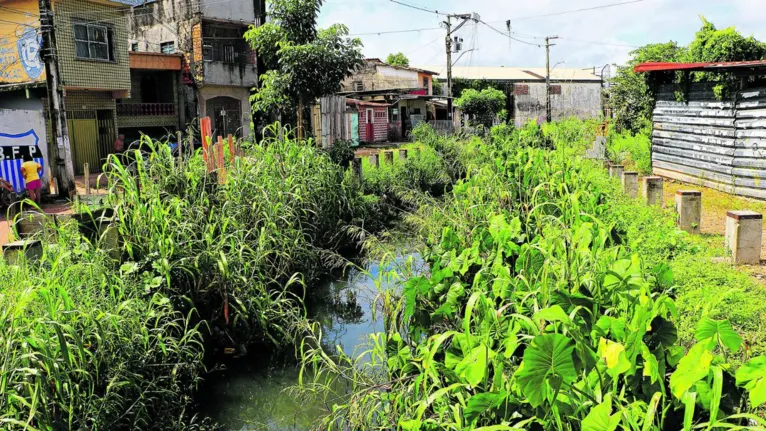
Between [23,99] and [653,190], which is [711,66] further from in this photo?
[23,99]

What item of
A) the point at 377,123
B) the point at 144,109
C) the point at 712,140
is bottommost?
the point at 712,140

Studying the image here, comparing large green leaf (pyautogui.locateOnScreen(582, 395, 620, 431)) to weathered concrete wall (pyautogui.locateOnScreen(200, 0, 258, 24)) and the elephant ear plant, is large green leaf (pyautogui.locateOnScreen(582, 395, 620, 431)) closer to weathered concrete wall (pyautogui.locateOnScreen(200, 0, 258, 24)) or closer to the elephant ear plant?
the elephant ear plant

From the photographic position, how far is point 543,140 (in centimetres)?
1675

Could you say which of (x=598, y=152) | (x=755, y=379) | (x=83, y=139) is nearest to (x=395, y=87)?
(x=83, y=139)

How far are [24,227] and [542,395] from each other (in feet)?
15.4

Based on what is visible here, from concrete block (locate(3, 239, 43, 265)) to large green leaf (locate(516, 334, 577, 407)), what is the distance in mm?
3806

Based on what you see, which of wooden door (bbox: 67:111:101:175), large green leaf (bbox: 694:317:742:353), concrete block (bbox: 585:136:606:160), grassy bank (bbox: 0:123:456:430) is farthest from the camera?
wooden door (bbox: 67:111:101:175)

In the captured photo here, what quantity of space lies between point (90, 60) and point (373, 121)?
Result: 54.4 ft

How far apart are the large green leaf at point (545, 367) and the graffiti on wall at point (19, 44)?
18986 millimetres

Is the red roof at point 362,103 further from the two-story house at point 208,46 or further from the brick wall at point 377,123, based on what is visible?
the two-story house at point 208,46

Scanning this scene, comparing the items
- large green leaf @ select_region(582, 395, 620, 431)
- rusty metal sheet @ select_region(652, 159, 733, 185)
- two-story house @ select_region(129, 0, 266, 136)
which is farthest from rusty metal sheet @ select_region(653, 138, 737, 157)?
two-story house @ select_region(129, 0, 266, 136)

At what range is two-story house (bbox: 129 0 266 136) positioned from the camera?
23.4 m

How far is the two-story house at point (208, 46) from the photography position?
23.4m

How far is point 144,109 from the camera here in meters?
22.5
